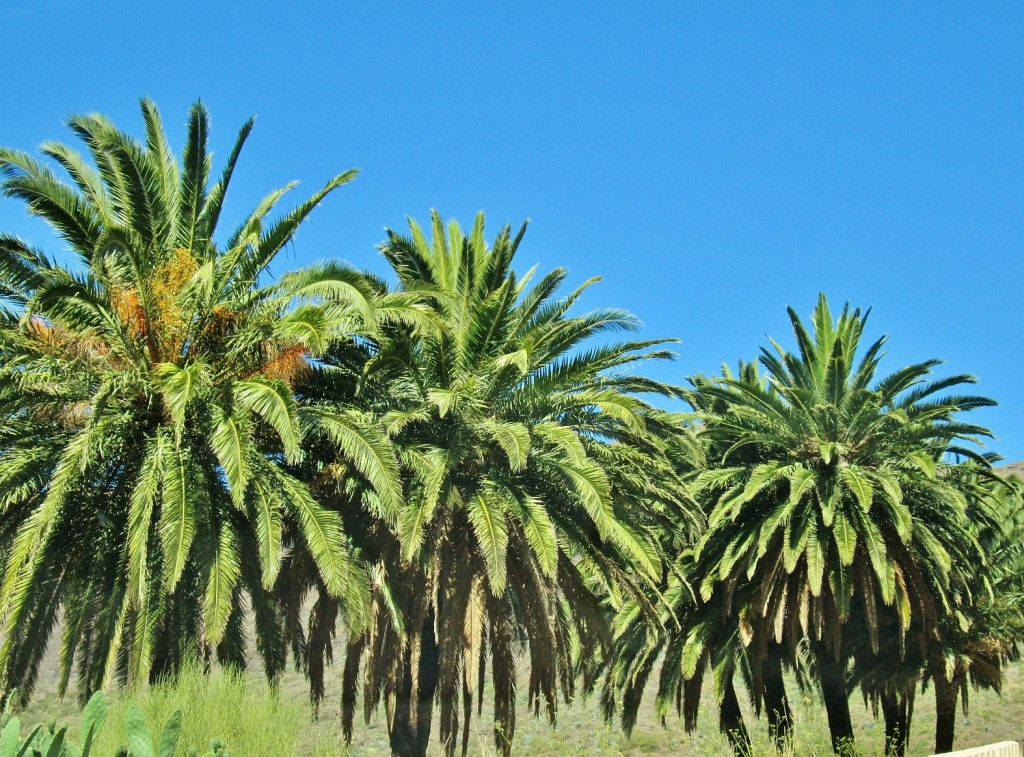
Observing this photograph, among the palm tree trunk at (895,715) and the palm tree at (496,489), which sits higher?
the palm tree at (496,489)

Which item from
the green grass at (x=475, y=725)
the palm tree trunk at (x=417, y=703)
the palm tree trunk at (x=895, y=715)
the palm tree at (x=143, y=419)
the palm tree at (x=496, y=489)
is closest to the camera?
the green grass at (x=475, y=725)

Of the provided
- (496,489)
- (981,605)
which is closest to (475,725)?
(981,605)

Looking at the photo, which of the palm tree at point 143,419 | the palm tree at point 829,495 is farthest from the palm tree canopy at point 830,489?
the palm tree at point 143,419

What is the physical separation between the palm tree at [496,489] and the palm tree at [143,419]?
→ 206cm

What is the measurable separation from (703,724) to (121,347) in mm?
33322

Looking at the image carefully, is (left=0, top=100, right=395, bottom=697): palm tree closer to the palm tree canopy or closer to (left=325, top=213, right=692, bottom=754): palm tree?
(left=325, top=213, right=692, bottom=754): palm tree

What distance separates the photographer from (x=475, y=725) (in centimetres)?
4400

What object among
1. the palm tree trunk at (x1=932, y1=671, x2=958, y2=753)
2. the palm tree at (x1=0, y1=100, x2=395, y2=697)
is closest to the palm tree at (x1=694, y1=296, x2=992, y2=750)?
the palm tree trunk at (x1=932, y1=671, x2=958, y2=753)

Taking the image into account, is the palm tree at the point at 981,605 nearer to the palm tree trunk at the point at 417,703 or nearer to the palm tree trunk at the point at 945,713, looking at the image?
the palm tree trunk at the point at 945,713

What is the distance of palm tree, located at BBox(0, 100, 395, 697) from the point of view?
52.2 ft

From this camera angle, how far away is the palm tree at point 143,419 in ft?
52.2

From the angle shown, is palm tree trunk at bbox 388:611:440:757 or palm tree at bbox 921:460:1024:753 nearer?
palm tree trunk at bbox 388:611:440:757

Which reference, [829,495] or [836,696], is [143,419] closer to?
[829,495]

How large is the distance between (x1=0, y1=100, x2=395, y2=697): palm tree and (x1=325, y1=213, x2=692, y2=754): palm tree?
206 centimetres
